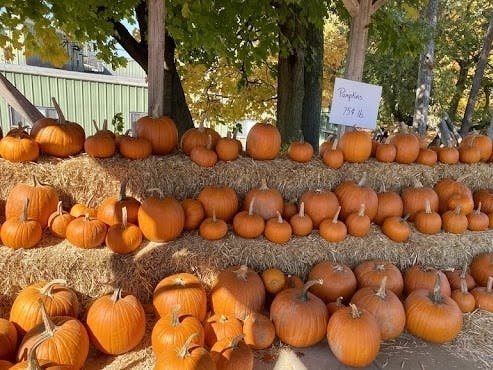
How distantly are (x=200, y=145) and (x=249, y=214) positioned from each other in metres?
0.73

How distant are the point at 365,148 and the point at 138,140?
6.62 feet

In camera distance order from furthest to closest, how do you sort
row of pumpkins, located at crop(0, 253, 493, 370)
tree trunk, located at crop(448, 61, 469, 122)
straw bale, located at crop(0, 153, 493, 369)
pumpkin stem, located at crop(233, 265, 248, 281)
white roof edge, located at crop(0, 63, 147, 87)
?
tree trunk, located at crop(448, 61, 469, 122)
white roof edge, located at crop(0, 63, 147, 87)
pumpkin stem, located at crop(233, 265, 248, 281)
straw bale, located at crop(0, 153, 493, 369)
row of pumpkins, located at crop(0, 253, 493, 370)

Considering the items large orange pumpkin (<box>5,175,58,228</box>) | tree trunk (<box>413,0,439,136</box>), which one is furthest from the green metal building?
large orange pumpkin (<box>5,175,58,228</box>)

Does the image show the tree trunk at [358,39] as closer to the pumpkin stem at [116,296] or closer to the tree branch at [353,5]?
the tree branch at [353,5]

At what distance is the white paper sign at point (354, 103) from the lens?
3426mm

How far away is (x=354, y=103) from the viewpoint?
137 inches

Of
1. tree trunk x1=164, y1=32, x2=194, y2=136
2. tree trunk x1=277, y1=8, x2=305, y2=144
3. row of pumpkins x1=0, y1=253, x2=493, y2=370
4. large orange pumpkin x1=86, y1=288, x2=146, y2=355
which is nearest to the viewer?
row of pumpkins x1=0, y1=253, x2=493, y2=370

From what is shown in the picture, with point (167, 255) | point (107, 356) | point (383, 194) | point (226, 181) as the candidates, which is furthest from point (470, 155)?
point (107, 356)

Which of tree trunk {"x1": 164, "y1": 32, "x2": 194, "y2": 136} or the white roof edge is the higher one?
the white roof edge

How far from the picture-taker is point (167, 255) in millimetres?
2664

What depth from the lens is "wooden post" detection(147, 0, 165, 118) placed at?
3064 mm

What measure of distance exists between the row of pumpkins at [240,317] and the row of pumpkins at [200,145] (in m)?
1.00

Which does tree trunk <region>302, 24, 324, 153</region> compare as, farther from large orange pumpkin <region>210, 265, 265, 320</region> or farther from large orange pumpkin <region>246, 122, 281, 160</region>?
large orange pumpkin <region>210, 265, 265, 320</region>

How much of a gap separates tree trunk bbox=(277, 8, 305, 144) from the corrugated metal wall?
851 centimetres
